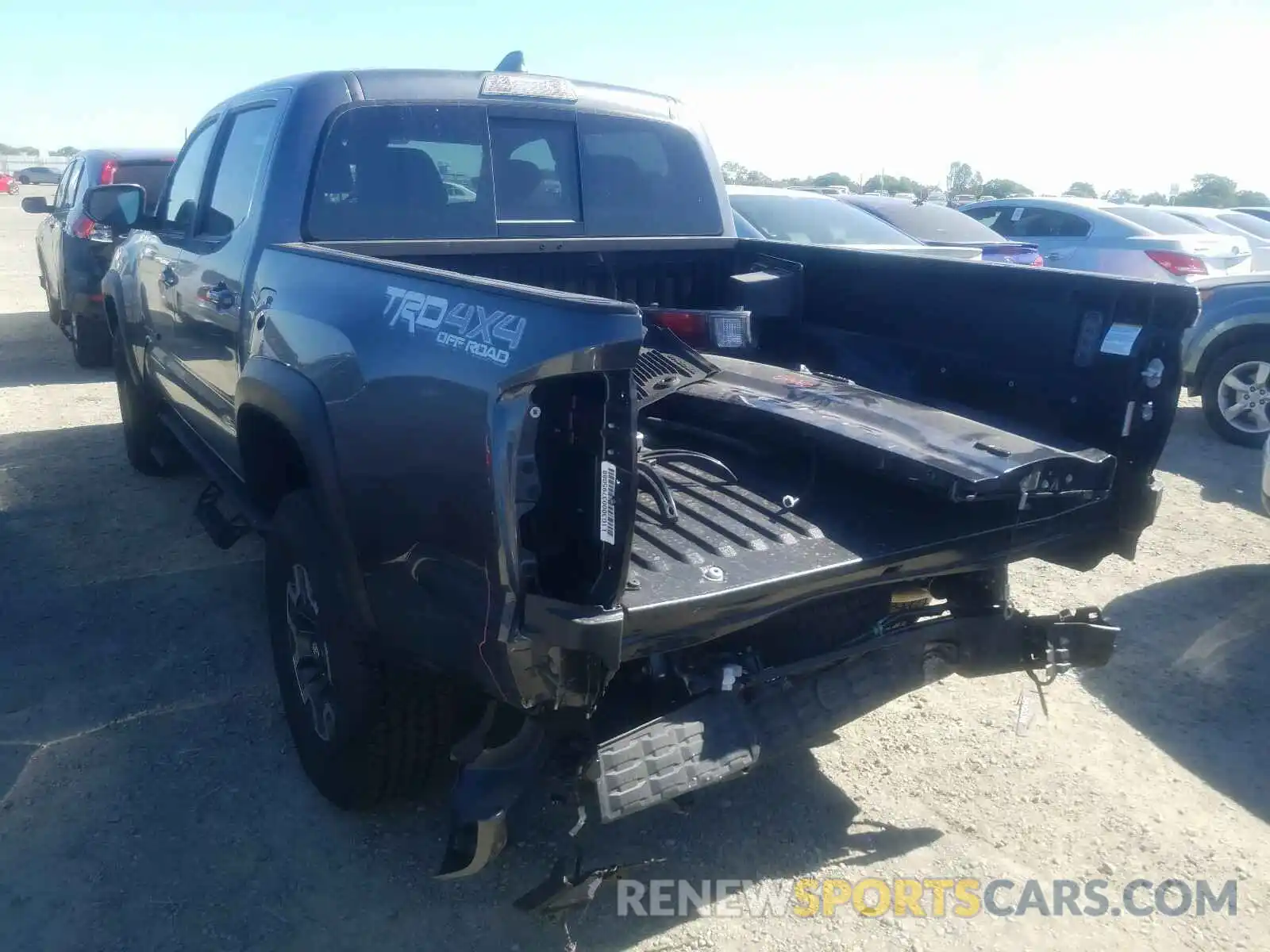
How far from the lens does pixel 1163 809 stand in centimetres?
331

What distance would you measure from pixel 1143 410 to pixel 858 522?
100 cm

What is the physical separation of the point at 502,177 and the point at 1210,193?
39.3m

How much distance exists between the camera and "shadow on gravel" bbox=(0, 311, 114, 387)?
368 inches

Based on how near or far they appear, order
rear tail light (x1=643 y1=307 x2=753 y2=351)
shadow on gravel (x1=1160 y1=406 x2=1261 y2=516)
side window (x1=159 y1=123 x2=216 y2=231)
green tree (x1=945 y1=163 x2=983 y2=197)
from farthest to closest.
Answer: green tree (x1=945 y1=163 x2=983 y2=197), shadow on gravel (x1=1160 y1=406 x2=1261 y2=516), side window (x1=159 y1=123 x2=216 y2=231), rear tail light (x1=643 y1=307 x2=753 y2=351)

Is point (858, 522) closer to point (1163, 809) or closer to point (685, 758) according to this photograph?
point (685, 758)

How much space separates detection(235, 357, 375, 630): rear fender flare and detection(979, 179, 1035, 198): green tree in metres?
34.8

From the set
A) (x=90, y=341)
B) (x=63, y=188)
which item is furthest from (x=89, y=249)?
(x=63, y=188)

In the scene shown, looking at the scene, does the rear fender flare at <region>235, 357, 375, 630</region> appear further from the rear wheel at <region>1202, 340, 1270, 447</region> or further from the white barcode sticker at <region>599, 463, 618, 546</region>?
the rear wheel at <region>1202, 340, 1270, 447</region>

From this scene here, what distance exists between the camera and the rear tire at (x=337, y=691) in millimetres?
2793

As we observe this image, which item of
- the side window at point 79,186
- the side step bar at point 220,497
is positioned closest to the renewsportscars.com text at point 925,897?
the side step bar at point 220,497

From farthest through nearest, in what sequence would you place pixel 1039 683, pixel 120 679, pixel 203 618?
pixel 203 618 < pixel 120 679 < pixel 1039 683

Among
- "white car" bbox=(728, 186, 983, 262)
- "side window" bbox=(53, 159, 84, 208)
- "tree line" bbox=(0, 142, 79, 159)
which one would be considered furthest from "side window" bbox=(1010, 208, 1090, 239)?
"tree line" bbox=(0, 142, 79, 159)

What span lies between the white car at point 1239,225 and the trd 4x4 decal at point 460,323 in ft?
43.4

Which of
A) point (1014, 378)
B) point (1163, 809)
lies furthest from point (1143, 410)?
point (1163, 809)
